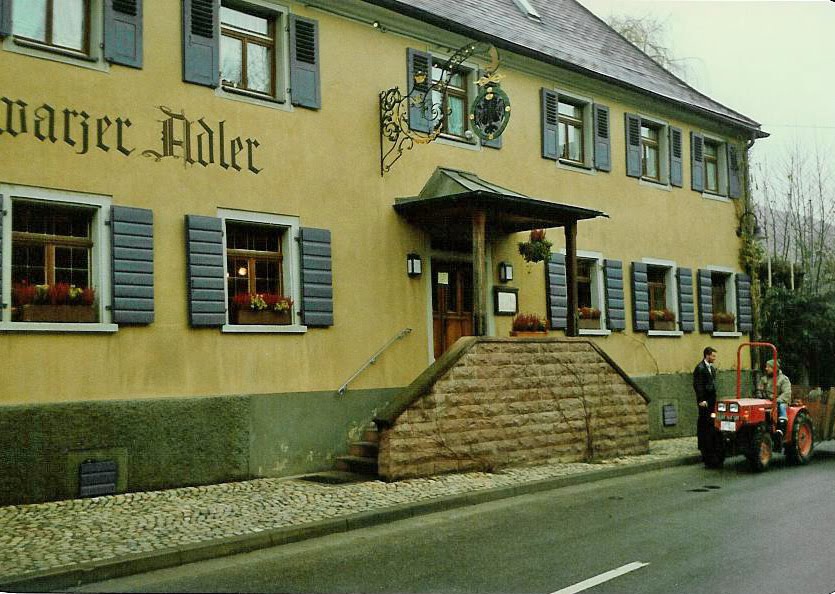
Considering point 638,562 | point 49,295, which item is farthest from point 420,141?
point 638,562

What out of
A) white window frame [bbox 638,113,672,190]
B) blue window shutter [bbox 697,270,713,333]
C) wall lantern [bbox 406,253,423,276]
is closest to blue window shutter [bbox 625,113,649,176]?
white window frame [bbox 638,113,672,190]

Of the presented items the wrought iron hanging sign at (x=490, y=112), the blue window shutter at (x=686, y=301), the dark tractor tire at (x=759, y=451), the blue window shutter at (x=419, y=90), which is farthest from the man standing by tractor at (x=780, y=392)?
the blue window shutter at (x=419, y=90)

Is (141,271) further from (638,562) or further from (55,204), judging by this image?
(638,562)

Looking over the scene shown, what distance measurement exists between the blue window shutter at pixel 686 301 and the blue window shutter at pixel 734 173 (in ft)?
10.3

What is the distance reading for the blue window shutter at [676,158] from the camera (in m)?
20.6

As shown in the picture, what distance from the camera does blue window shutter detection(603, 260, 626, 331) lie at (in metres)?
18.4

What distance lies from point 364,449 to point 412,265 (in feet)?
10.3

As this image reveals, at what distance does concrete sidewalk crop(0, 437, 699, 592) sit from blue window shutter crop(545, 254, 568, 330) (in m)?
4.26

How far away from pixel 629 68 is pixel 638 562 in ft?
50.0

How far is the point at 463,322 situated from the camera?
15.9 meters

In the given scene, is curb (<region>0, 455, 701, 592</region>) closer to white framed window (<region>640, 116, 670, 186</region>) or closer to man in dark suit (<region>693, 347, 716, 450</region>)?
man in dark suit (<region>693, 347, 716, 450</region>)

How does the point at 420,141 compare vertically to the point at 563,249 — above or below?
above

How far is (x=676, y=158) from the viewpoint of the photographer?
20750 mm

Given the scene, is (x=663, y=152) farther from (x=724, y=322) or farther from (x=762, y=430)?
(x=762, y=430)
